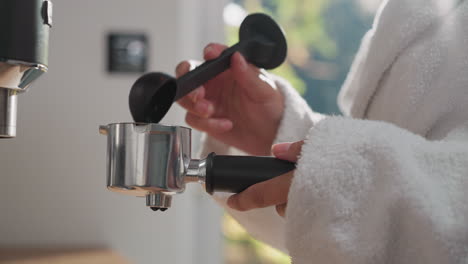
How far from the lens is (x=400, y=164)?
0.32m

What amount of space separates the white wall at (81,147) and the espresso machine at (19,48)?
915mm

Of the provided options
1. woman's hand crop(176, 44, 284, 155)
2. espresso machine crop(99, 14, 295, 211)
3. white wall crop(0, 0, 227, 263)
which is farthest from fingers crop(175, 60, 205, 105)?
white wall crop(0, 0, 227, 263)

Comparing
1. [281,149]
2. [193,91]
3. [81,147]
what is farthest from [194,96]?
[81,147]

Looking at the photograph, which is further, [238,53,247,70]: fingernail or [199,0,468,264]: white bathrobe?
[238,53,247,70]: fingernail

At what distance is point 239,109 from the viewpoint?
63cm

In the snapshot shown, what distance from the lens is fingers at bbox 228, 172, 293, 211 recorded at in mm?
348

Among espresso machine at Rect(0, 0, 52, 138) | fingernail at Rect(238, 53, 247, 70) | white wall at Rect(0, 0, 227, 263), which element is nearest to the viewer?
espresso machine at Rect(0, 0, 52, 138)

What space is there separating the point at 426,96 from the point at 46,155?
960 millimetres

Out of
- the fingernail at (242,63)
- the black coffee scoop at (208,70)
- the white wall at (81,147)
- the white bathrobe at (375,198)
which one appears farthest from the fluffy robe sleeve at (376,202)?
the white wall at (81,147)

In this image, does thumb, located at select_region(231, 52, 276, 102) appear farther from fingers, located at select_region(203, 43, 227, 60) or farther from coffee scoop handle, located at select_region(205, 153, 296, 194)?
coffee scoop handle, located at select_region(205, 153, 296, 194)

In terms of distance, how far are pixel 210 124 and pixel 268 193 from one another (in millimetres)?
254

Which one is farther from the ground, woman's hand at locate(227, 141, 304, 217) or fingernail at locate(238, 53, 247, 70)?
fingernail at locate(238, 53, 247, 70)

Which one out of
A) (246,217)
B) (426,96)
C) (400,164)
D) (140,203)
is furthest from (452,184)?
(140,203)

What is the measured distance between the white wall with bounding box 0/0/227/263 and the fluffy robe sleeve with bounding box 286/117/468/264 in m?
0.92
